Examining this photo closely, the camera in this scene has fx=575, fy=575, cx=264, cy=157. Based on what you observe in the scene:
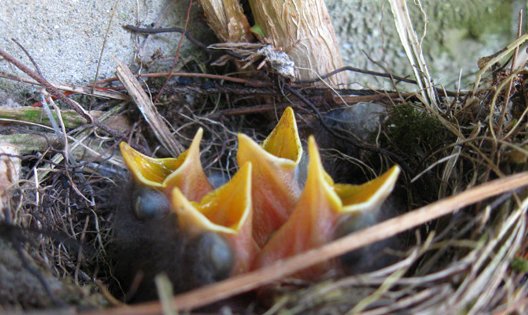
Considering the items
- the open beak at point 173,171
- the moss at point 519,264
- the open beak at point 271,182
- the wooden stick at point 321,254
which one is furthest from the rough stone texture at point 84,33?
the moss at point 519,264

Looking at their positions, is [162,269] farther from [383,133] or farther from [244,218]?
[383,133]

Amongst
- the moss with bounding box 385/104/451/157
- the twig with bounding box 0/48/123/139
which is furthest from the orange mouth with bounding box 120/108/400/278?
the moss with bounding box 385/104/451/157

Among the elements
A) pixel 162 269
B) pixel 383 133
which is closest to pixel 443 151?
pixel 383 133

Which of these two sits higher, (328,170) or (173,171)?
(173,171)

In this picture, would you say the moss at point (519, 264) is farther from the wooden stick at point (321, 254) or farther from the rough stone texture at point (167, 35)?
the rough stone texture at point (167, 35)

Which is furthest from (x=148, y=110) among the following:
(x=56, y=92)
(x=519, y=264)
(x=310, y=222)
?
(x=519, y=264)

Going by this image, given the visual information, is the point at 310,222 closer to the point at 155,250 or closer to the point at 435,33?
the point at 155,250

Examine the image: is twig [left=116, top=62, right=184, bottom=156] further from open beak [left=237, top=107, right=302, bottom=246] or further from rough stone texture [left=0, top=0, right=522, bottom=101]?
open beak [left=237, top=107, right=302, bottom=246]
